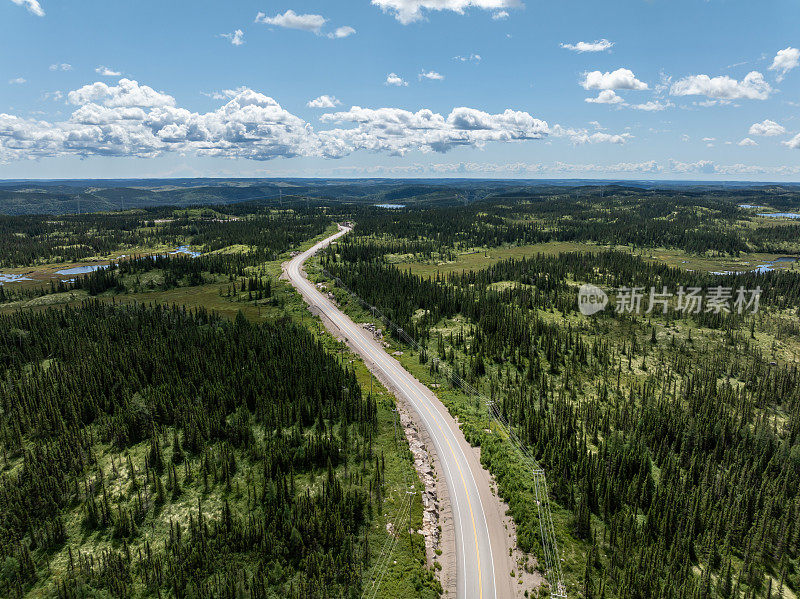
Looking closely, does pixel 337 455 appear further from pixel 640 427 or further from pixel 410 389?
pixel 640 427

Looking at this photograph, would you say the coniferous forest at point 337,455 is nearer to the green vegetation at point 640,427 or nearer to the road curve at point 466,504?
the green vegetation at point 640,427

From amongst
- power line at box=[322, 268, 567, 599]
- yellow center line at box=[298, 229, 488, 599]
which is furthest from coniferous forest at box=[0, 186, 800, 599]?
yellow center line at box=[298, 229, 488, 599]

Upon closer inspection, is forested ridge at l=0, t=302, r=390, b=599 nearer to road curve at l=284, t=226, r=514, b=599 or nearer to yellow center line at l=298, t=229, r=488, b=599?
road curve at l=284, t=226, r=514, b=599

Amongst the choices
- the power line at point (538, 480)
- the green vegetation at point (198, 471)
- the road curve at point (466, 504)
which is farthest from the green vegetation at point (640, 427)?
the green vegetation at point (198, 471)

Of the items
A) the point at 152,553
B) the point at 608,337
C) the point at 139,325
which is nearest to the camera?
the point at 152,553

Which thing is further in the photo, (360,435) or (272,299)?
(272,299)

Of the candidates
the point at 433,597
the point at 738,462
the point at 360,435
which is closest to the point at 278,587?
the point at 433,597

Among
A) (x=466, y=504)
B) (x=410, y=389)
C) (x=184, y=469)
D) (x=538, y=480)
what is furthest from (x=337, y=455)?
(x=538, y=480)

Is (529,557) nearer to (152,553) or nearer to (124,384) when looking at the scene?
(152,553)
